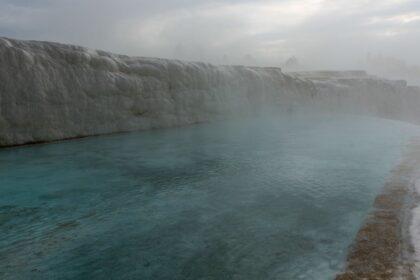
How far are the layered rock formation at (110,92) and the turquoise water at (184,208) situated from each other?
968 millimetres

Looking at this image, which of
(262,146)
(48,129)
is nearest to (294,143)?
(262,146)

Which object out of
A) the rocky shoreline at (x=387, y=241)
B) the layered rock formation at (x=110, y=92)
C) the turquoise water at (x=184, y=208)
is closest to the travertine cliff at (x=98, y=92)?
the layered rock formation at (x=110, y=92)

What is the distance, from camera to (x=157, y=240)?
3.41 meters

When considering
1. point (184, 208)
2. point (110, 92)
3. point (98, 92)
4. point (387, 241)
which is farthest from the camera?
point (110, 92)

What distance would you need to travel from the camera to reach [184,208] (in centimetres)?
430

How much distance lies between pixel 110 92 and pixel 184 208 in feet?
22.3

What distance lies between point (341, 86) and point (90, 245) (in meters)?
19.5

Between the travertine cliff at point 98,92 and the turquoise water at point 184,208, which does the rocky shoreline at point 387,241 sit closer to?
the turquoise water at point 184,208


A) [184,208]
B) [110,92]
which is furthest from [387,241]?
[110,92]

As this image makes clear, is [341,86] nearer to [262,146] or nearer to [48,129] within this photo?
[262,146]

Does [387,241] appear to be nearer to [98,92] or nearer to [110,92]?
[98,92]

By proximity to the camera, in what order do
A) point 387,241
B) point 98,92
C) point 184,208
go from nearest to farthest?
1. point 387,241
2. point 184,208
3. point 98,92

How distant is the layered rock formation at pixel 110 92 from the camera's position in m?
8.52

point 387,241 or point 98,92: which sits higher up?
point 98,92
